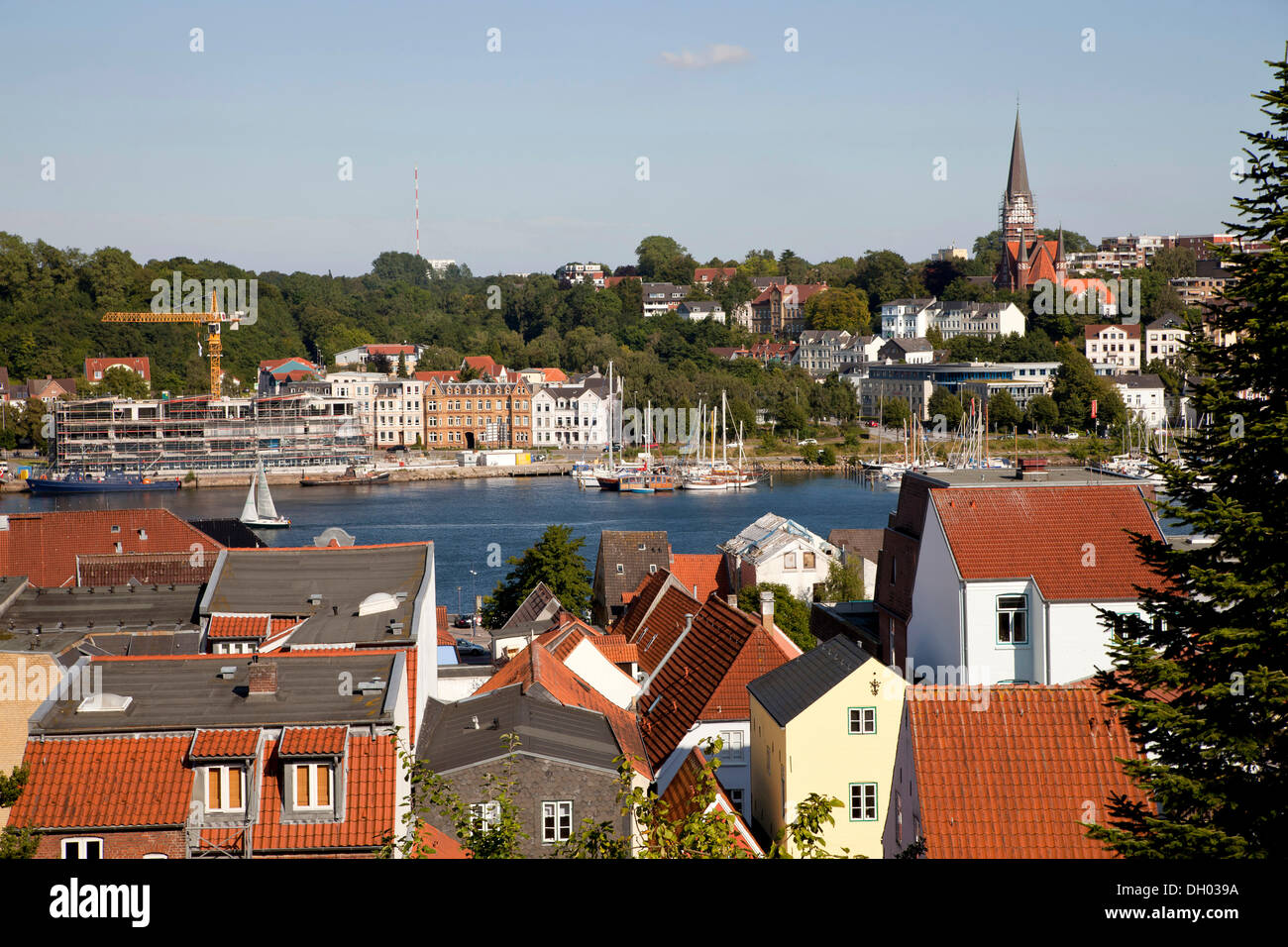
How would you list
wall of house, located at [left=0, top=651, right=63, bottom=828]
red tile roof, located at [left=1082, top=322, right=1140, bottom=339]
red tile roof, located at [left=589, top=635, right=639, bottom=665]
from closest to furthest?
wall of house, located at [left=0, top=651, right=63, bottom=828], red tile roof, located at [left=589, top=635, right=639, bottom=665], red tile roof, located at [left=1082, top=322, right=1140, bottom=339]

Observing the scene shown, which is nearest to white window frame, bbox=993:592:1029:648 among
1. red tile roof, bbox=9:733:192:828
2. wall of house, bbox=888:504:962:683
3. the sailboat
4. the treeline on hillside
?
wall of house, bbox=888:504:962:683

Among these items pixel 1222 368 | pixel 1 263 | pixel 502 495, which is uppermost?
pixel 1 263

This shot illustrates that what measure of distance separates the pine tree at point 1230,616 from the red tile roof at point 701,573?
1081 centimetres

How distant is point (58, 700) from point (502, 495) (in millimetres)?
27241

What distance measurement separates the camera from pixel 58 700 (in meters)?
4.48

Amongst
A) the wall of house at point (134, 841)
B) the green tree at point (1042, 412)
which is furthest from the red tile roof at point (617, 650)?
the green tree at point (1042, 412)

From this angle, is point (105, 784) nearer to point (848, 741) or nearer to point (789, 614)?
point (848, 741)

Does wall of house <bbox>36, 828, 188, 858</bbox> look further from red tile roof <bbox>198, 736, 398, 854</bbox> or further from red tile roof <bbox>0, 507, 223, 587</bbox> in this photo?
red tile roof <bbox>0, 507, 223, 587</bbox>

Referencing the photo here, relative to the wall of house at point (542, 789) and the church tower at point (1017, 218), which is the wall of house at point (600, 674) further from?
the church tower at point (1017, 218)

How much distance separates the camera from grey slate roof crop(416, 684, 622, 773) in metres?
4.88

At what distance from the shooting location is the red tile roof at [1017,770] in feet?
13.0

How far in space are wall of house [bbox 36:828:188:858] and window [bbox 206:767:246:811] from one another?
16 cm
